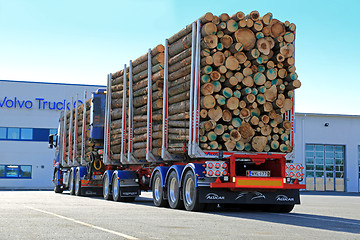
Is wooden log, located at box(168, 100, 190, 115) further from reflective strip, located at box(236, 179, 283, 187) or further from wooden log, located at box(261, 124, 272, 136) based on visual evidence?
reflective strip, located at box(236, 179, 283, 187)

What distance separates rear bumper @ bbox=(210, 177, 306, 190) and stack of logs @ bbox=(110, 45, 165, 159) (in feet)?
10.6

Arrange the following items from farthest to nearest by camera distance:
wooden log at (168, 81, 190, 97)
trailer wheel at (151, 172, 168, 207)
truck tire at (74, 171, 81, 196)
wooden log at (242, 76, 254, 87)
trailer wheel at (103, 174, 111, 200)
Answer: truck tire at (74, 171, 81, 196), trailer wheel at (103, 174, 111, 200), trailer wheel at (151, 172, 168, 207), wooden log at (168, 81, 190, 97), wooden log at (242, 76, 254, 87)

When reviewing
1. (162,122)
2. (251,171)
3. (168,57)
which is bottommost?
(251,171)

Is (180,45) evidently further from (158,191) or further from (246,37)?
(158,191)

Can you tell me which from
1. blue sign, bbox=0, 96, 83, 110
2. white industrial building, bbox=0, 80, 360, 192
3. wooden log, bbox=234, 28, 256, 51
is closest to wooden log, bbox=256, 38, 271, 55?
wooden log, bbox=234, 28, 256, 51

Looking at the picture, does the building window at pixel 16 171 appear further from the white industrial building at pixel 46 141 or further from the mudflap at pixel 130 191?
the mudflap at pixel 130 191

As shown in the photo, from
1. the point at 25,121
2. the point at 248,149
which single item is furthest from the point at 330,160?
the point at 248,149

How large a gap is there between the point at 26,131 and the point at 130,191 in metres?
34.1

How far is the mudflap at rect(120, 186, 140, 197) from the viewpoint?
65.0 feet

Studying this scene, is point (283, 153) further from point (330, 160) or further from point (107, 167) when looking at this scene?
point (330, 160)

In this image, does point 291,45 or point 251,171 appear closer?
point 251,171

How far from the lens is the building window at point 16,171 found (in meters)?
51.0

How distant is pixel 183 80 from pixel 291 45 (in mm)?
2767

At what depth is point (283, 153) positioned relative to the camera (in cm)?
1537
